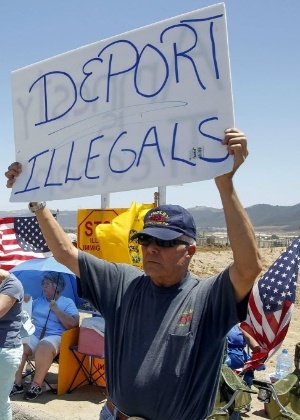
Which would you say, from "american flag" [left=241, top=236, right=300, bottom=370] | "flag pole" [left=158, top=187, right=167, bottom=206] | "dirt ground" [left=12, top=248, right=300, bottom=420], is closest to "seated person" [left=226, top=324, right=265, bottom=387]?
"american flag" [left=241, top=236, right=300, bottom=370]

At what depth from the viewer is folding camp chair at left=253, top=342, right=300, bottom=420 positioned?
3.36 m

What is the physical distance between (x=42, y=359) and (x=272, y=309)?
9.63ft

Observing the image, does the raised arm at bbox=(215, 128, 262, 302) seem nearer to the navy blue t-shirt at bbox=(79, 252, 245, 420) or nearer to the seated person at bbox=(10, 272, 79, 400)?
the navy blue t-shirt at bbox=(79, 252, 245, 420)

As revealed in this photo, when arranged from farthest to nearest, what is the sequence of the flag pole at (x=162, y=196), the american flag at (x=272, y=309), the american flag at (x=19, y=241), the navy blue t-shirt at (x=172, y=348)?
the american flag at (x=19, y=241), the flag pole at (x=162, y=196), the american flag at (x=272, y=309), the navy blue t-shirt at (x=172, y=348)

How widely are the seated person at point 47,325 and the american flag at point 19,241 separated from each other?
18.8 inches

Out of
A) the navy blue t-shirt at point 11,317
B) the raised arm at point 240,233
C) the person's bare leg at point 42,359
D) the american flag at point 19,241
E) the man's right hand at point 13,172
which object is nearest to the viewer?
the raised arm at point 240,233

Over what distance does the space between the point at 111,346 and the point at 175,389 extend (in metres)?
0.37

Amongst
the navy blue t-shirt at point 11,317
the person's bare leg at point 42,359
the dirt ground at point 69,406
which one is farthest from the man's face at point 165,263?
the person's bare leg at point 42,359

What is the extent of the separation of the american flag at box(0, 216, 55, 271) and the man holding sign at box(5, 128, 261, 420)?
5000 millimetres

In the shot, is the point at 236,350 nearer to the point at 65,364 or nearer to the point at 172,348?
the point at 65,364

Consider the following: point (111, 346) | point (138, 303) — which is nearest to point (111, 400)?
point (111, 346)

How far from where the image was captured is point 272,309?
4.75 metres

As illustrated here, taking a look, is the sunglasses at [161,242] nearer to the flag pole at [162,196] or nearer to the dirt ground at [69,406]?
the flag pole at [162,196]

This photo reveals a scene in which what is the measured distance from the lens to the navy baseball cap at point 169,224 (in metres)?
2.33
